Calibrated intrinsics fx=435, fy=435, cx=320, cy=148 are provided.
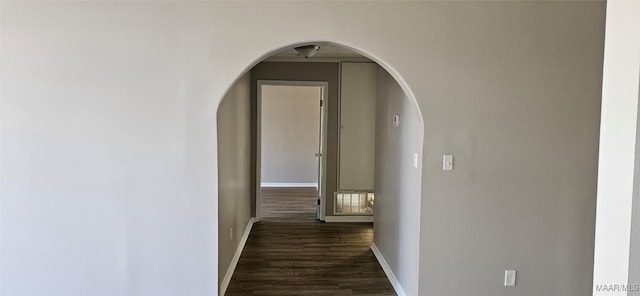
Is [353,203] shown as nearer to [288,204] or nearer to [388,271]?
[288,204]

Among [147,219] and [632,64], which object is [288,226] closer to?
[147,219]

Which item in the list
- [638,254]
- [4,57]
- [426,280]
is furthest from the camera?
[426,280]

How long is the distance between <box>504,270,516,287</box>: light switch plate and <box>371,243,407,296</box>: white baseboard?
75 cm

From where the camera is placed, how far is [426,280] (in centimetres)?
290

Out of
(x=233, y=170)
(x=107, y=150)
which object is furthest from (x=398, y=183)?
(x=107, y=150)

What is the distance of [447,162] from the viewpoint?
2846mm

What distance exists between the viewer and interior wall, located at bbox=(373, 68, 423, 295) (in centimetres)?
308

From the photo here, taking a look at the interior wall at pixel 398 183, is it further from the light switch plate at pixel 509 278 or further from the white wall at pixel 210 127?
the light switch plate at pixel 509 278

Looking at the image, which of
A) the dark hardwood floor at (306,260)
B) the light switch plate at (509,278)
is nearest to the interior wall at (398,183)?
the dark hardwood floor at (306,260)

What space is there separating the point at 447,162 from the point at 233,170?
2062 millimetres

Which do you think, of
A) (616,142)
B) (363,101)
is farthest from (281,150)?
(616,142)

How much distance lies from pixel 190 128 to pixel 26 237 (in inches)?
50.1

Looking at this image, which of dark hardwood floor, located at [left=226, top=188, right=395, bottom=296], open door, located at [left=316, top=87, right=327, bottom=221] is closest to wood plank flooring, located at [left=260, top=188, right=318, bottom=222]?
dark hardwood floor, located at [left=226, top=188, right=395, bottom=296]

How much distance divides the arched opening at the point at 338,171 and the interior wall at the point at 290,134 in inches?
62.5
